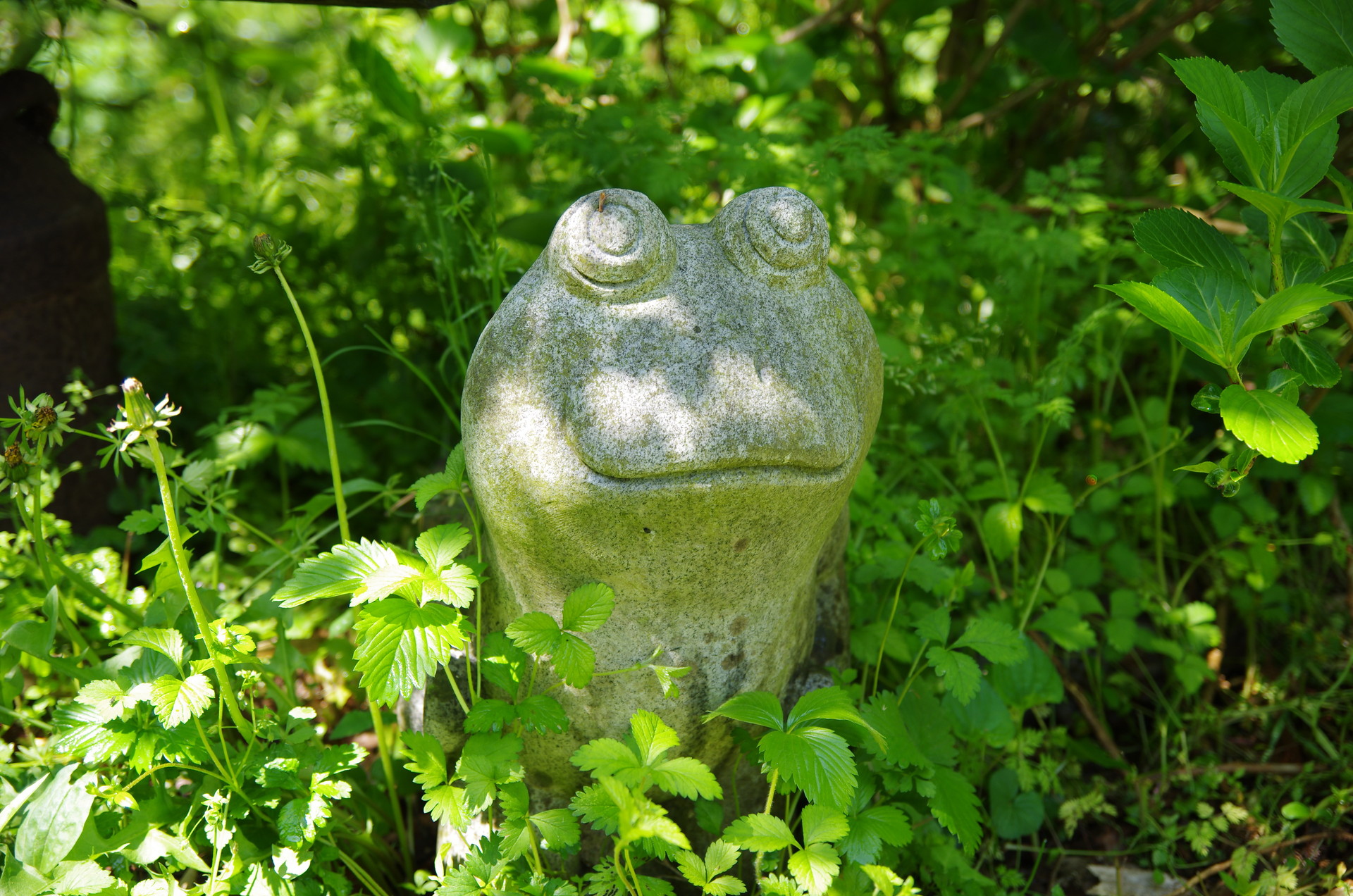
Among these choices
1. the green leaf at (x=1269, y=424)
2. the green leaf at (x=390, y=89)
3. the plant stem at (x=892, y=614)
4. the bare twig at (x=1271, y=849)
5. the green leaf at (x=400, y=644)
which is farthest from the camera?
the green leaf at (x=390, y=89)

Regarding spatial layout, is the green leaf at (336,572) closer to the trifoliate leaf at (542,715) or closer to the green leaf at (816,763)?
the trifoliate leaf at (542,715)

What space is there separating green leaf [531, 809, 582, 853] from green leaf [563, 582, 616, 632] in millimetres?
304

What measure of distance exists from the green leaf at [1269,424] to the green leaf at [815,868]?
868mm

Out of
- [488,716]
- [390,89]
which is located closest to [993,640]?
[488,716]

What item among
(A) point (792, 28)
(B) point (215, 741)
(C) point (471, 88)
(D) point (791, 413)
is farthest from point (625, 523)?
(A) point (792, 28)

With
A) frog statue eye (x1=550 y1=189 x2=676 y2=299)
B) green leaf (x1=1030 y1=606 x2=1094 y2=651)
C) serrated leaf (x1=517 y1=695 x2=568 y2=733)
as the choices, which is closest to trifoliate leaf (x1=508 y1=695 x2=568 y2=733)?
serrated leaf (x1=517 y1=695 x2=568 y2=733)

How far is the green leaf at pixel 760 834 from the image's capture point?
139cm

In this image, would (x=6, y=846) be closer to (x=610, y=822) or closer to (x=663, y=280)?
(x=610, y=822)

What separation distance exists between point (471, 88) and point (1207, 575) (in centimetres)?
298

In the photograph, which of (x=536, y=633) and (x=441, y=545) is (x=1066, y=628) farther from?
(x=441, y=545)

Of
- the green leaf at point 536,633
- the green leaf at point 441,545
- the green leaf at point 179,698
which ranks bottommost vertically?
the green leaf at point 179,698

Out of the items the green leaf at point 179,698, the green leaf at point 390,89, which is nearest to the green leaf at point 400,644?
the green leaf at point 179,698

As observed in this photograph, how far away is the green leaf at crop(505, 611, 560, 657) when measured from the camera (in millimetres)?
1435

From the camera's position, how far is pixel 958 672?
1.76 m
